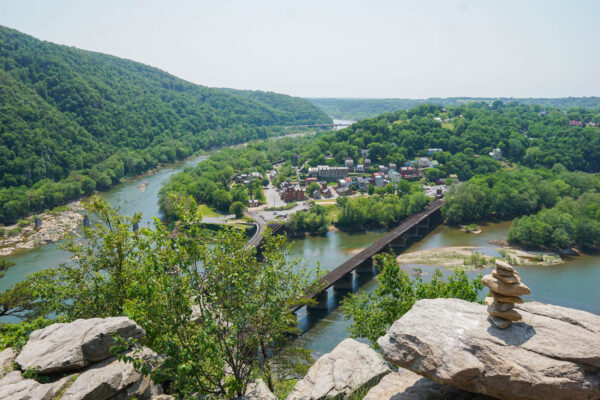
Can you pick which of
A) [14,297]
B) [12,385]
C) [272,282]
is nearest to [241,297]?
[272,282]

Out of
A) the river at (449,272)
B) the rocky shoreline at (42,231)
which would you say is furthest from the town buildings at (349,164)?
the rocky shoreline at (42,231)

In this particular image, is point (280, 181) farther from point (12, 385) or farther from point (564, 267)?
point (12, 385)

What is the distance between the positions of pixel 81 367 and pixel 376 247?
124 ft

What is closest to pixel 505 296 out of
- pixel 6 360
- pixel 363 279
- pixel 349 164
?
pixel 6 360

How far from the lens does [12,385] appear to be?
9.26 meters

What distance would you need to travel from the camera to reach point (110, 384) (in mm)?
9555

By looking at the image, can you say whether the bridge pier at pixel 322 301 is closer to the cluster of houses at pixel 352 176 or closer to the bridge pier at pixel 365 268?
the bridge pier at pixel 365 268

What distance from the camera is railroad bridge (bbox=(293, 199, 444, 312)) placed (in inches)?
1396

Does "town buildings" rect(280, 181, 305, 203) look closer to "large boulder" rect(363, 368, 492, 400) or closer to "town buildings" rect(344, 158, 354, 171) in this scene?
"town buildings" rect(344, 158, 354, 171)

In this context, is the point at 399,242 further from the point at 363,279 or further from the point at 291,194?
the point at 291,194

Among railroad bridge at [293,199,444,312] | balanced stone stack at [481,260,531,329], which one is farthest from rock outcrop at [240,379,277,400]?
railroad bridge at [293,199,444,312]

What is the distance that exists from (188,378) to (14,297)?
49.4 ft

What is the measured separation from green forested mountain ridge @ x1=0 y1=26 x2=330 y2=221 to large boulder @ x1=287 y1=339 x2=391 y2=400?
6315 centimetres

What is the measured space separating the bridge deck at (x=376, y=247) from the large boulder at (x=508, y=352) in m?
16.2
